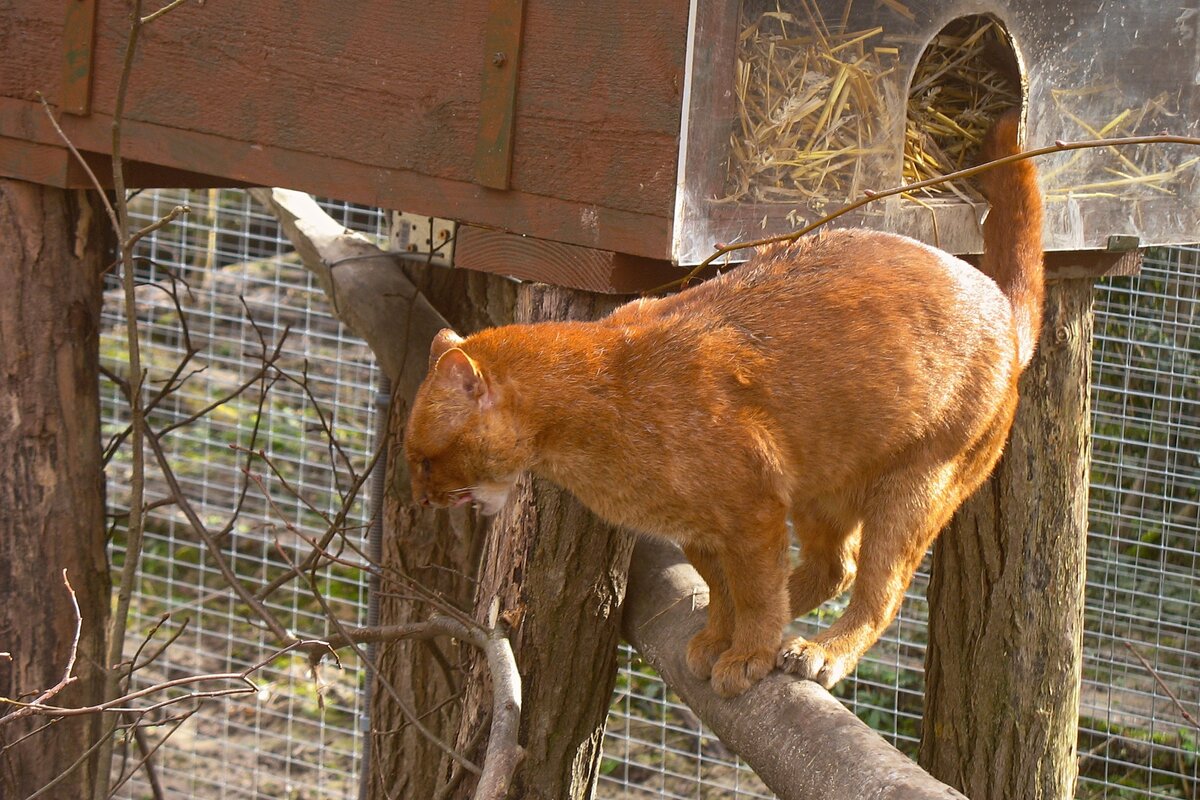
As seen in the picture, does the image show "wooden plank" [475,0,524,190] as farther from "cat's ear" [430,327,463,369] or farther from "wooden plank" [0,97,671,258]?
"cat's ear" [430,327,463,369]

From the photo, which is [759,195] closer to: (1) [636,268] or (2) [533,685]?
(1) [636,268]

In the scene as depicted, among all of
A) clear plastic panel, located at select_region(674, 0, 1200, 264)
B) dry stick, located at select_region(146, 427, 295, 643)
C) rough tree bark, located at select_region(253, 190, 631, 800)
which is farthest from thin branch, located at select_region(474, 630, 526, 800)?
clear plastic panel, located at select_region(674, 0, 1200, 264)

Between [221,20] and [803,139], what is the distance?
142 cm

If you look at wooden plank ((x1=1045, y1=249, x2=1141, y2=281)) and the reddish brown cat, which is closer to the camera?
the reddish brown cat

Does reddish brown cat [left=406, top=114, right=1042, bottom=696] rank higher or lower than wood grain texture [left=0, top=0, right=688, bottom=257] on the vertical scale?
lower

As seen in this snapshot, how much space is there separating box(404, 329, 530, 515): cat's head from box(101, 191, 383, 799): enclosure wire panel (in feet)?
8.87

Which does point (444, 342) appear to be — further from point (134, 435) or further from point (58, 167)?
point (58, 167)

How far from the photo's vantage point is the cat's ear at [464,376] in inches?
101

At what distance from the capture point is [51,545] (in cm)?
381

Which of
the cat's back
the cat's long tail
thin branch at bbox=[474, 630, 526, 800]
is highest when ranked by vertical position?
the cat's long tail

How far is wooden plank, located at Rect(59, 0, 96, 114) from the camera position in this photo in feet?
11.3

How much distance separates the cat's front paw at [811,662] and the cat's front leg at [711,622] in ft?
0.44

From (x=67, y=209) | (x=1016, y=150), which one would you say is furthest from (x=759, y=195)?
(x=67, y=209)

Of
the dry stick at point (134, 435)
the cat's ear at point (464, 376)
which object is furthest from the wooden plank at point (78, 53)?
the cat's ear at point (464, 376)
